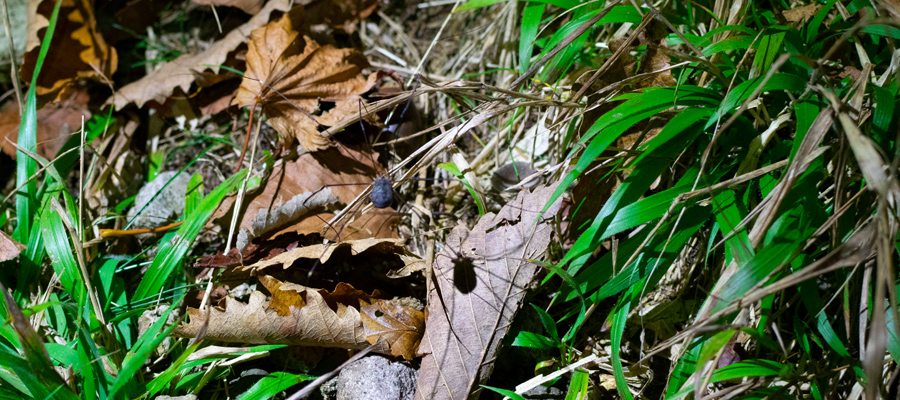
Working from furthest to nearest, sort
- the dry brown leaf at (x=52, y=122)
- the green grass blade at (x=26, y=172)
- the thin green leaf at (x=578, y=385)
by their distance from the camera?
1. the dry brown leaf at (x=52, y=122)
2. the green grass blade at (x=26, y=172)
3. the thin green leaf at (x=578, y=385)

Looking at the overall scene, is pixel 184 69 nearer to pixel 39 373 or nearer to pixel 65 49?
pixel 65 49

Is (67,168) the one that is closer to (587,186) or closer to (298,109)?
(298,109)

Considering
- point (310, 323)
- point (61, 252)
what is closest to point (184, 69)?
point (61, 252)

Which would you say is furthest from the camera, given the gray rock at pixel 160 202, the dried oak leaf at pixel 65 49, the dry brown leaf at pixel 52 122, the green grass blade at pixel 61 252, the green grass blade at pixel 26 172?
the dried oak leaf at pixel 65 49

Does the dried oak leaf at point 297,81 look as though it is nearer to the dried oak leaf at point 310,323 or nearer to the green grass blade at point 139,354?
the dried oak leaf at point 310,323

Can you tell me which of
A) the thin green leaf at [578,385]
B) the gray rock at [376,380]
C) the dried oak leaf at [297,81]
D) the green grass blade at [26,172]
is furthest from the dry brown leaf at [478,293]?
the green grass blade at [26,172]

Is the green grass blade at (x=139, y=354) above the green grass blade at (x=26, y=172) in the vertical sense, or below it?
below

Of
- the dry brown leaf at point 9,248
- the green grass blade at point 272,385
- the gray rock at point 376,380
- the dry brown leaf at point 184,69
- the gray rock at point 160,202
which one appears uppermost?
the dry brown leaf at point 184,69

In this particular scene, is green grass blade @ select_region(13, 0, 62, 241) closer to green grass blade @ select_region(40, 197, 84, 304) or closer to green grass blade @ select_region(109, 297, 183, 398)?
green grass blade @ select_region(40, 197, 84, 304)
